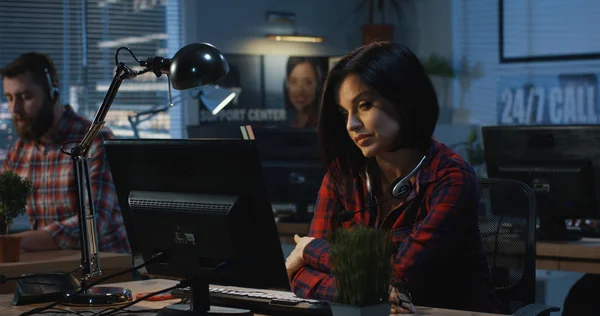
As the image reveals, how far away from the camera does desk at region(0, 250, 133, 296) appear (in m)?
3.03

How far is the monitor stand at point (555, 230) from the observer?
393 centimetres

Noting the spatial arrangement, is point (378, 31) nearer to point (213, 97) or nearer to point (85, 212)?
point (213, 97)

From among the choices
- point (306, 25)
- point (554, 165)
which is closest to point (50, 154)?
point (554, 165)

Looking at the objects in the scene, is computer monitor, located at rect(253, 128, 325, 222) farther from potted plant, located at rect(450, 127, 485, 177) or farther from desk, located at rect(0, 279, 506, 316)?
potted plant, located at rect(450, 127, 485, 177)

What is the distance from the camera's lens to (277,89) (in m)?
7.02

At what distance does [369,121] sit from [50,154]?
1889 millimetres

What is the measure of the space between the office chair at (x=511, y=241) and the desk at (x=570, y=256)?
1144 mm

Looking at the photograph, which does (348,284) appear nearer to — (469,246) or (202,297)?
(202,297)

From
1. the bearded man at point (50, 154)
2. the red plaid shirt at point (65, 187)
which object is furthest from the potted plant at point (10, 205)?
the bearded man at point (50, 154)

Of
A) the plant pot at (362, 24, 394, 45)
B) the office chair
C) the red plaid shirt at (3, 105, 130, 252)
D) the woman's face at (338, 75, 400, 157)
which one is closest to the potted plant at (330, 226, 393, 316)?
the woman's face at (338, 75, 400, 157)

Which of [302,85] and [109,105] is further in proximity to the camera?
[302,85]

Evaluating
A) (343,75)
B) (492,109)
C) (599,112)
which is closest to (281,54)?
(492,109)

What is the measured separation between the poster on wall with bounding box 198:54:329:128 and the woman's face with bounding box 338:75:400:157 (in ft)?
15.1

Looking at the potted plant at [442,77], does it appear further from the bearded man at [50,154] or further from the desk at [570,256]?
the bearded man at [50,154]
